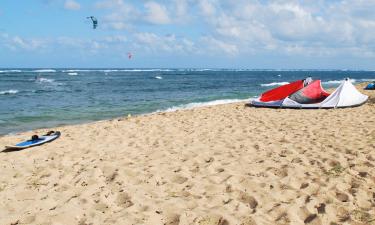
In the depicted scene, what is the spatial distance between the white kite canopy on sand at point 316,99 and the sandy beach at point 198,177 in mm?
4283

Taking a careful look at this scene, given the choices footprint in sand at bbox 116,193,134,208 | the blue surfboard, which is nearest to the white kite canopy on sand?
the blue surfboard

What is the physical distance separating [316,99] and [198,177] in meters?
10.9

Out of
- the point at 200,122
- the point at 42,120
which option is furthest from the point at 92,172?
the point at 42,120

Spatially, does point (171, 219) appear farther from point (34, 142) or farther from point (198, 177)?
point (34, 142)

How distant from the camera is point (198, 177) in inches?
235

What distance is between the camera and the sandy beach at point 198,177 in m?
4.57

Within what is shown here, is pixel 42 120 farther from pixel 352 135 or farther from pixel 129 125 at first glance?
pixel 352 135

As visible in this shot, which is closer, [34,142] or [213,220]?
[213,220]

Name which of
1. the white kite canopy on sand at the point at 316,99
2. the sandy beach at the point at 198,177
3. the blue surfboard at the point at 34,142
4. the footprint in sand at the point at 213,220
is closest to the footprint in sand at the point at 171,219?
the sandy beach at the point at 198,177

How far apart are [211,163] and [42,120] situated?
11564 millimetres

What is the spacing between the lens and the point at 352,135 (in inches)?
350

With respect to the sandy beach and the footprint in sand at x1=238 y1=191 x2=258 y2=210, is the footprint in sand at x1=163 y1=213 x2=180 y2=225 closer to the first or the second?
the sandy beach

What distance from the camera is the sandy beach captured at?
180 inches

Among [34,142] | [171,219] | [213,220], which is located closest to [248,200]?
[213,220]
